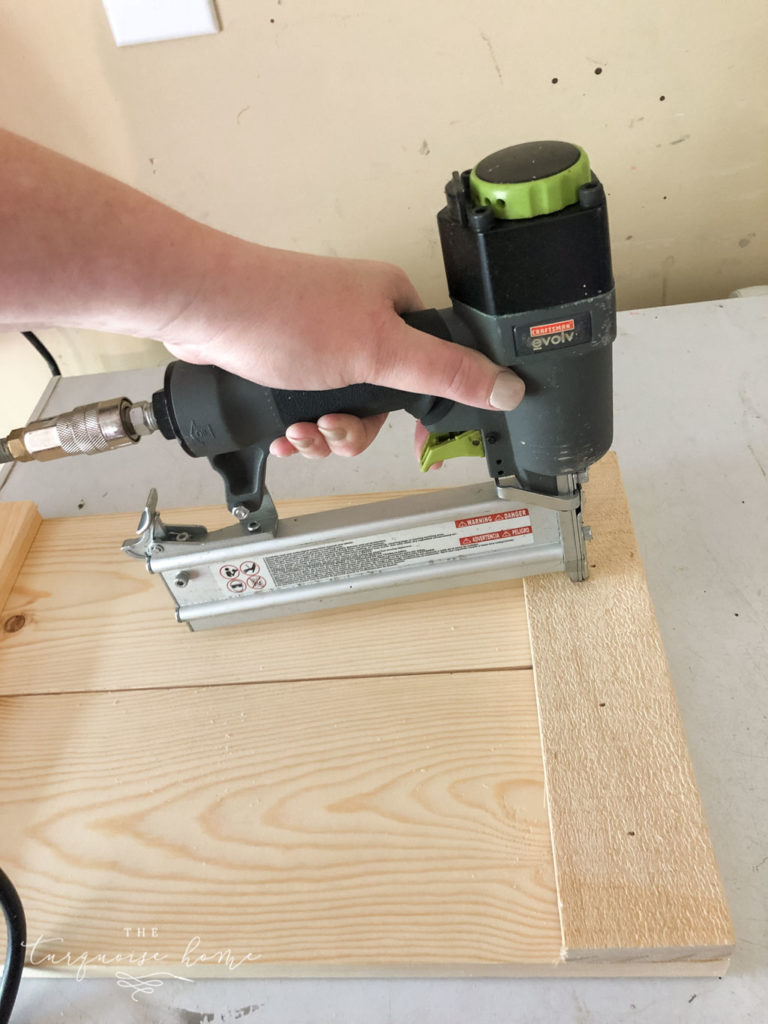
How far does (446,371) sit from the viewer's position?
0.57 metres

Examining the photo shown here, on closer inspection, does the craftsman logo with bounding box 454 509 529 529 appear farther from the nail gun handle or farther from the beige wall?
the beige wall

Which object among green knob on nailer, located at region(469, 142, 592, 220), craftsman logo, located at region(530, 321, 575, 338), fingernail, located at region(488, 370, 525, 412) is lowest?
fingernail, located at region(488, 370, 525, 412)

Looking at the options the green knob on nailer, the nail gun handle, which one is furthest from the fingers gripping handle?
the green knob on nailer

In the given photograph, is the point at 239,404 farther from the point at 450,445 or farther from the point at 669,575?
the point at 669,575

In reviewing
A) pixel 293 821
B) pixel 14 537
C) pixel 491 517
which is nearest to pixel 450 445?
pixel 491 517

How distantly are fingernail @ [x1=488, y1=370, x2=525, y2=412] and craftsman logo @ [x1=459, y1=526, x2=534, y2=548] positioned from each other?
0.60 ft

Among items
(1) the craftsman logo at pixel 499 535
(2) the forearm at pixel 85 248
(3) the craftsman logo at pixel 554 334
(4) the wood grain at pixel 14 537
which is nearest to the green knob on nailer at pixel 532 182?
(3) the craftsman logo at pixel 554 334

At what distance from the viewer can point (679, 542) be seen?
0.82m

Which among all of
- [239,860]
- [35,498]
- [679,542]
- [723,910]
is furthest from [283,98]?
[723,910]

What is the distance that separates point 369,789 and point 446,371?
14.2 inches

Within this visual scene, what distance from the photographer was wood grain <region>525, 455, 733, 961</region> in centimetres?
52

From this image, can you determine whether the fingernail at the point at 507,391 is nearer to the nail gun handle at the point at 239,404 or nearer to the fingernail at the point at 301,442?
the nail gun handle at the point at 239,404

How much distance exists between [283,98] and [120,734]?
0.86 meters

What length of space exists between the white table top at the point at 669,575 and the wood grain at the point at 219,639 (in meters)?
0.17
